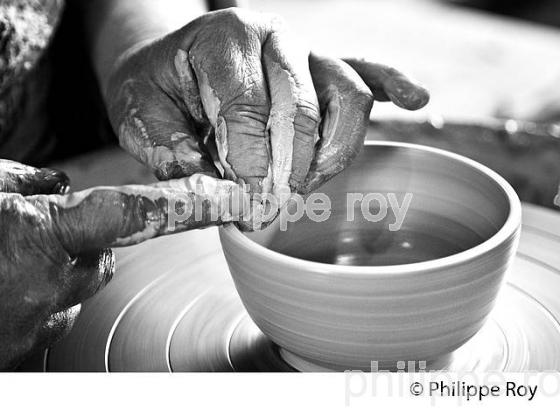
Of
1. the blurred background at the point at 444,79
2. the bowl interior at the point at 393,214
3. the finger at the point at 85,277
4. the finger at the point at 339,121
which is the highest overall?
the finger at the point at 339,121

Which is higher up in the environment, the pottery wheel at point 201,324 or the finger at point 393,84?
the finger at point 393,84

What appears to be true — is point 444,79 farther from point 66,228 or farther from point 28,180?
point 66,228

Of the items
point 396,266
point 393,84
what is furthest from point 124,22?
point 396,266

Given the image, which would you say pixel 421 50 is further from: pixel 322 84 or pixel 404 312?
pixel 404 312

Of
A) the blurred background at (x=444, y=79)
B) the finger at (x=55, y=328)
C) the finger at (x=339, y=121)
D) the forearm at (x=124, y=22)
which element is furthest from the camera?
the blurred background at (x=444, y=79)

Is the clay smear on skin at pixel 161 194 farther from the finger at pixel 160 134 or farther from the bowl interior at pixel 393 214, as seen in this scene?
the bowl interior at pixel 393 214

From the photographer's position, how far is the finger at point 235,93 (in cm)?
102

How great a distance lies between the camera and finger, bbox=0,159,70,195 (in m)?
1.05

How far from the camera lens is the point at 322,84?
1.15m

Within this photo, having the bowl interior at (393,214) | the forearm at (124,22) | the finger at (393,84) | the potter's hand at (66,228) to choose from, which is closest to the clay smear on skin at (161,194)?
the potter's hand at (66,228)

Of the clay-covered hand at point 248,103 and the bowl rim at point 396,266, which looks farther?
the clay-covered hand at point 248,103

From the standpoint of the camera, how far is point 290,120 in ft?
3.42

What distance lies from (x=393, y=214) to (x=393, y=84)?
0.22 m

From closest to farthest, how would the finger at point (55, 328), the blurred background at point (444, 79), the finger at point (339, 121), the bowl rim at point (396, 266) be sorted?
1. the bowl rim at point (396, 266)
2. the finger at point (55, 328)
3. the finger at point (339, 121)
4. the blurred background at point (444, 79)
